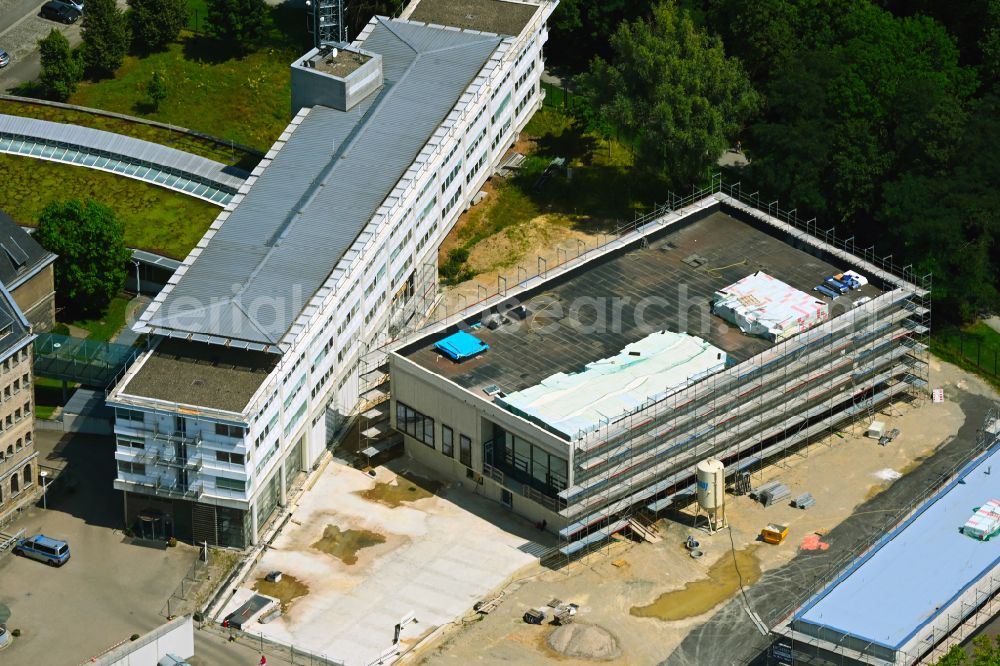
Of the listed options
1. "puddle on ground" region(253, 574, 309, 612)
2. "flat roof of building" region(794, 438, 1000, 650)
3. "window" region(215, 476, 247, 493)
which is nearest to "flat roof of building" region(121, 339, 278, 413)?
"window" region(215, 476, 247, 493)

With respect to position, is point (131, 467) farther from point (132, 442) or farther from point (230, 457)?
point (230, 457)

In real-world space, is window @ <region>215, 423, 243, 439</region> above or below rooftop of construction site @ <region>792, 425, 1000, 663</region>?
above

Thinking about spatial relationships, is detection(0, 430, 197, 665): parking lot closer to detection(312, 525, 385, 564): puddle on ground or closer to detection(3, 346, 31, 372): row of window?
detection(312, 525, 385, 564): puddle on ground

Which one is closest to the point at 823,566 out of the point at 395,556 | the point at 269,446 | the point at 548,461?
the point at 548,461

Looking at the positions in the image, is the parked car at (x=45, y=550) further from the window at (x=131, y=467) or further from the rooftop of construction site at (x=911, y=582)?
the rooftop of construction site at (x=911, y=582)

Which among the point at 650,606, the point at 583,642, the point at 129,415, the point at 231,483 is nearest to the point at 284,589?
the point at 231,483

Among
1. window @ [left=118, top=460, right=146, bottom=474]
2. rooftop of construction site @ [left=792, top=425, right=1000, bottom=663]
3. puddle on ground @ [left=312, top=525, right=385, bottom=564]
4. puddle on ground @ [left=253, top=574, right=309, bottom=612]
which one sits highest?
window @ [left=118, top=460, right=146, bottom=474]

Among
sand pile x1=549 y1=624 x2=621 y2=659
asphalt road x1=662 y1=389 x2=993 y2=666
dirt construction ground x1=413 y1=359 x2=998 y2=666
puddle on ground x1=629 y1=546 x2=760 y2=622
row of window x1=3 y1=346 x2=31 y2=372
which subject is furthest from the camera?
row of window x1=3 y1=346 x2=31 y2=372
